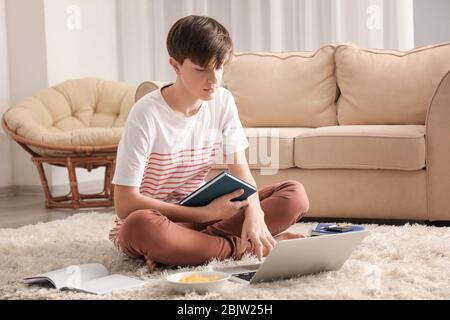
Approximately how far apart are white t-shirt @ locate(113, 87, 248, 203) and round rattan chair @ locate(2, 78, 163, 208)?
129cm

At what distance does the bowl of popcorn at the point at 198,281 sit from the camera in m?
1.83

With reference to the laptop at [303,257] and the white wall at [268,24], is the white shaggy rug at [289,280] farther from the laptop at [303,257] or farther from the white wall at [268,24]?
the white wall at [268,24]

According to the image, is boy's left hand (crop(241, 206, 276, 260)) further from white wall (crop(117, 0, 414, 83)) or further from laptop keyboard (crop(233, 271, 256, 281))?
white wall (crop(117, 0, 414, 83))

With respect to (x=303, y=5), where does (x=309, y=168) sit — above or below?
below

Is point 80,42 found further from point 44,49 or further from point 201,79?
point 201,79

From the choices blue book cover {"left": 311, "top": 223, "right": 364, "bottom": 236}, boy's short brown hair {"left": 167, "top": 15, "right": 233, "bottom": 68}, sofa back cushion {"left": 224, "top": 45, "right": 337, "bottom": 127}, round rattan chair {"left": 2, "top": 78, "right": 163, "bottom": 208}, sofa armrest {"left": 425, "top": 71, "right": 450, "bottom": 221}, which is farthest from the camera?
round rattan chair {"left": 2, "top": 78, "right": 163, "bottom": 208}

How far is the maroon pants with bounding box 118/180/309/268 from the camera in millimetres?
2102

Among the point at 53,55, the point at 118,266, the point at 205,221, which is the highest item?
the point at 53,55

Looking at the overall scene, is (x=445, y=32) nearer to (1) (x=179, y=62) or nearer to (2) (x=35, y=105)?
(2) (x=35, y=105)

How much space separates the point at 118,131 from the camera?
4.17m

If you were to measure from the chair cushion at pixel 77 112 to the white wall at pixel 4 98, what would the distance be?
428 mm

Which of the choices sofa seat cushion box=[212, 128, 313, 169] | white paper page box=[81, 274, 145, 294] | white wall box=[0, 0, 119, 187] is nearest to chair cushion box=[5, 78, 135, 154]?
white wall box=[0, 0, 119, 187]
